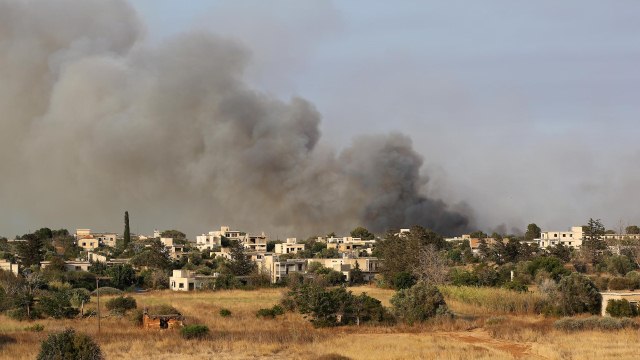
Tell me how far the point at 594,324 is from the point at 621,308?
13.8 feet

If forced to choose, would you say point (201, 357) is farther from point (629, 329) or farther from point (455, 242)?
point (455, 242)

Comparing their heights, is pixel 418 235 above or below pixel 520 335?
above

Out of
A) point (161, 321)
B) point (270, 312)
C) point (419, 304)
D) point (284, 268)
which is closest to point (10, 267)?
point (284, 268)

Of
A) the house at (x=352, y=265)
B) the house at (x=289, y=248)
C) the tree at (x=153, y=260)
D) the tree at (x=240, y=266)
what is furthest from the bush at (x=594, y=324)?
the house at (x=289, y=248)

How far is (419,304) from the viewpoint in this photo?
105 ft

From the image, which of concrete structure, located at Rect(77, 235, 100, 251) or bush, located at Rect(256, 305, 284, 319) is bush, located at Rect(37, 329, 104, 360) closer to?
bush, located at Rect(256, 305, 284, 319)

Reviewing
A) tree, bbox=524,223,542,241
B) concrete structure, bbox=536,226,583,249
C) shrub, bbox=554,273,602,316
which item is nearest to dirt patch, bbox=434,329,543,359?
shrub, bbox=554,273,602,316

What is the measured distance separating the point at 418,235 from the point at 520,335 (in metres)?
29.2

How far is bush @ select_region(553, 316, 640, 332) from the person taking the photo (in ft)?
92.6

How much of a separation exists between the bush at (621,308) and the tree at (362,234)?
181 feet

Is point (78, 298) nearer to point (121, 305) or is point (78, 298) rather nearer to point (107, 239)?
point (121, 305)

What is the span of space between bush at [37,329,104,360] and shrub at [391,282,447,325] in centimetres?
1440

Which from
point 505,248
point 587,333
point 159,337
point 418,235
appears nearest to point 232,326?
point 159,337

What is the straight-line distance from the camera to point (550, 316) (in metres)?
33.3
